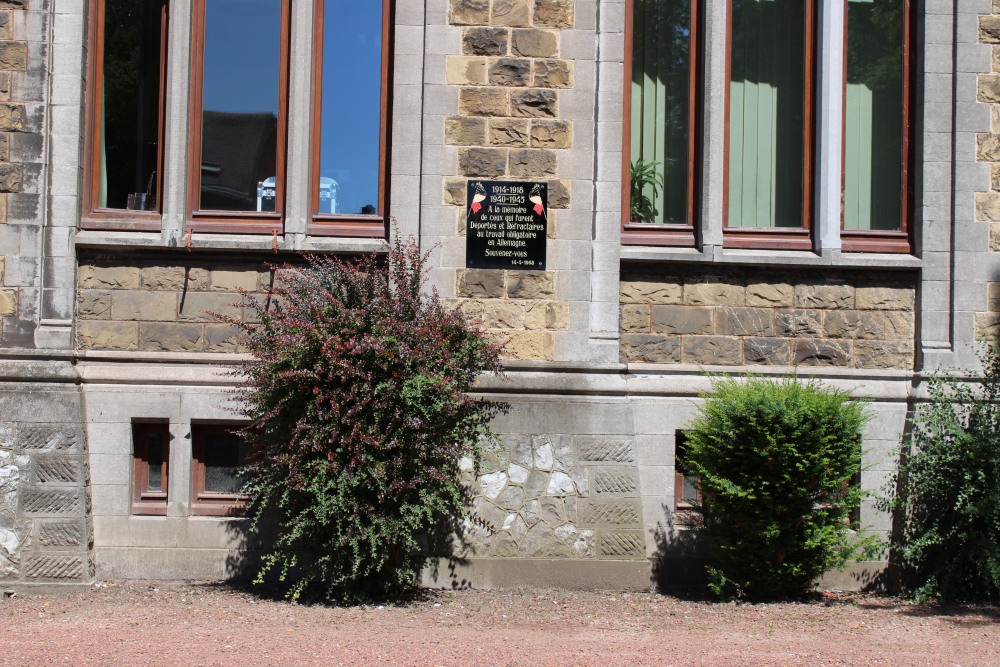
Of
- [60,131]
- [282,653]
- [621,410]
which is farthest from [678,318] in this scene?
[60,131]

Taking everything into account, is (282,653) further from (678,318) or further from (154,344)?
(678,318)

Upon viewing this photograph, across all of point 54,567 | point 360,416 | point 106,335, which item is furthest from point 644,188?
point 54,567

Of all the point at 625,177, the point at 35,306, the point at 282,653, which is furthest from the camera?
the point at 625,177

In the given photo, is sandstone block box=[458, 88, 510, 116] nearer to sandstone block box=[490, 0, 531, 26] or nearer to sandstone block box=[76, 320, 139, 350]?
sandstone block box=[490, 0, 531, 26]

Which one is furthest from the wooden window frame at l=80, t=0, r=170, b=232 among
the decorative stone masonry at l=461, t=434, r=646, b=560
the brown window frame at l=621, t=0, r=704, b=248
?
the brown window frame at l=621, t=0, r=704, b=248

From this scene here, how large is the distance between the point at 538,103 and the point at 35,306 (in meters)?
4.39

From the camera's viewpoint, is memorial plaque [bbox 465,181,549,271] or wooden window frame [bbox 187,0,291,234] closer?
memorial plaque [bbox 465,181,549,271]

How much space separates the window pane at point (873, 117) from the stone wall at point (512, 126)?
2.63m

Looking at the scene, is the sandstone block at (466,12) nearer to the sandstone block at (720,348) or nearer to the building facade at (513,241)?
the building facade at (513,241)

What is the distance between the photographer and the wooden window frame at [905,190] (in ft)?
27.4

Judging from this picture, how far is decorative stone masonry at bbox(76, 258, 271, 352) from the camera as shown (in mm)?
8031

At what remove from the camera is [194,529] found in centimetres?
784

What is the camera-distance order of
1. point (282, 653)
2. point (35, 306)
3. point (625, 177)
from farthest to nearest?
point (625, 177), point (35, 306), point (282, 653)

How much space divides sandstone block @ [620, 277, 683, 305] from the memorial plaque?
0.79 meters
